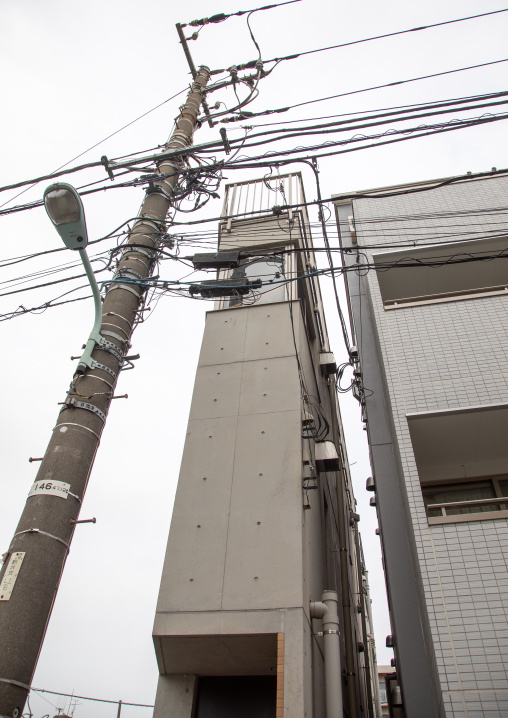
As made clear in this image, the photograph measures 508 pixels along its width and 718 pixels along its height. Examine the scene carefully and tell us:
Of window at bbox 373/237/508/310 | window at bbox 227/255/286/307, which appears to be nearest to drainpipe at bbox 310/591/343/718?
window at bbox 227/255/286/307

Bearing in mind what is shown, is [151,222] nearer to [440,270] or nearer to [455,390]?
[455,390]

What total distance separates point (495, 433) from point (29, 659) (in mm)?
7236

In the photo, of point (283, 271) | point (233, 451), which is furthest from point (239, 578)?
point (283, 271)

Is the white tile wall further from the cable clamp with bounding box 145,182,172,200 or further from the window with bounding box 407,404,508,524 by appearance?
the cable clamp with bounding box 145,182,172,200

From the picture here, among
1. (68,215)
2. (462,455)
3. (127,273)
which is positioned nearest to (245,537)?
(127,273)

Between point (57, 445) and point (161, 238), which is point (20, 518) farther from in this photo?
point (161, 238)

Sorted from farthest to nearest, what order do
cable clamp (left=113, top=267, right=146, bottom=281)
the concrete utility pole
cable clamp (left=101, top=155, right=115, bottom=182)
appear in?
1. cable clamp (left=101, top=155, right=115, bottom=182)
2. cable clamp (left=113, top=267, right=146, bottom=281)
3. the concrete utility pole

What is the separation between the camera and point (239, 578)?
591 centimetres

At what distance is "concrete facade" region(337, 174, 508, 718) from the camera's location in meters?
5.62

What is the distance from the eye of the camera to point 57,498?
3.61m

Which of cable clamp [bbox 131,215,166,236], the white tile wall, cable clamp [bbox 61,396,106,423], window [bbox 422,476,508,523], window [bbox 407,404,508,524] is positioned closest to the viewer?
cable clamp [bbox 61,396,106,423]

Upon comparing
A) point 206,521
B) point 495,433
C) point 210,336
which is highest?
point 210,336

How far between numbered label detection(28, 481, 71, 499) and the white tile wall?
432 centimetres

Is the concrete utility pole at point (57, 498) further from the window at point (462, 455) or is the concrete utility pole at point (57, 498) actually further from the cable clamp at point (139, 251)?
the window at point (462, 455)
